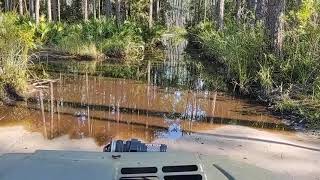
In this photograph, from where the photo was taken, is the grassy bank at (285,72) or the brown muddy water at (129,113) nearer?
the brown muddy water at (129,113)

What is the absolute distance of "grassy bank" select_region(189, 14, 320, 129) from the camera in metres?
9.66

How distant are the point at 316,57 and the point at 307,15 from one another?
1.40 metres

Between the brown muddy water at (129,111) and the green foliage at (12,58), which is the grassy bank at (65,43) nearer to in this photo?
the green foliage at (12,58)

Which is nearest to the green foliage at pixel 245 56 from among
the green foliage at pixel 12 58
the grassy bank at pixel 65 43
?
the grassy bank at pixel 65 43

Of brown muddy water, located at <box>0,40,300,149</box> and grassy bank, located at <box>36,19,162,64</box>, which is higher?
grassy bank, located at <box>36,19,162,64</box>

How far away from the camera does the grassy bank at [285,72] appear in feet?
31.7

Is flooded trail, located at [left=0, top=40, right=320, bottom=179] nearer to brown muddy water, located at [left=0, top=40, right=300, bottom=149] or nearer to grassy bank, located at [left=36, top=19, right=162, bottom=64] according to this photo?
brown muddy water, located at [left=0, top=40, right=300, bottom=149]

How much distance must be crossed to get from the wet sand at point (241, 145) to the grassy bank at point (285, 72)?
1261 millimetres

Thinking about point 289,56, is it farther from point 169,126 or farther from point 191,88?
point 169,126

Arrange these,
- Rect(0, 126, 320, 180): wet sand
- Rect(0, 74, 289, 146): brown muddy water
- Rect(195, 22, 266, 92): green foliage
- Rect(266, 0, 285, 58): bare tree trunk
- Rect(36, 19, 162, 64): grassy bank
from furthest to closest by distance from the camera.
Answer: Rect(36, 19, 162, 64): grassy bank, Rect(195, 22, 266, 92): green foliage, Rect(266, 0, 285, 58): bare tree trunk, Rect(0, 74, 289, 146): brown muddy water, Rect(0, 126, 320, 180): wet sand

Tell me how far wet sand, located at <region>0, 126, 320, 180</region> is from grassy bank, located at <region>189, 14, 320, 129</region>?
4.14 ft

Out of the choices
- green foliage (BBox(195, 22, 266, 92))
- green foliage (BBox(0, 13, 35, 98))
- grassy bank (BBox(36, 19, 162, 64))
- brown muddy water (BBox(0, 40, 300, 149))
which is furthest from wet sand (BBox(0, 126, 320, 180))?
grassy bank (BBox(36, 19, 162, 64))

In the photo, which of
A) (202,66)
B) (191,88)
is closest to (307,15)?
(191,88)

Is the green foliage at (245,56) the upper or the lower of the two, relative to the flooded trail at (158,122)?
upper
